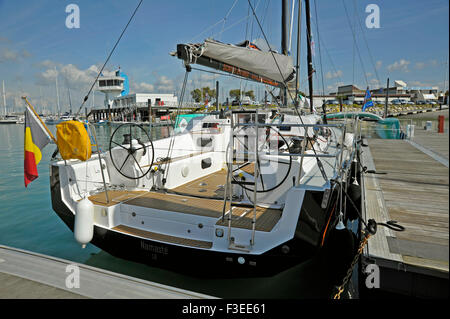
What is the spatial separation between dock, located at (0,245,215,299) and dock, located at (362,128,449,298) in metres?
2.01

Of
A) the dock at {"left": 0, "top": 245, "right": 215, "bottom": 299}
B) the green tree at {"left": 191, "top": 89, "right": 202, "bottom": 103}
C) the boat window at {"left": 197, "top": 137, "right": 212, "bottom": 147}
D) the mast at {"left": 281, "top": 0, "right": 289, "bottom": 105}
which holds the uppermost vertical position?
the green tree at {"left": 191, "top": 89, "right": 202, "bottom": 103}

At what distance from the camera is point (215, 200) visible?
484 centimetres

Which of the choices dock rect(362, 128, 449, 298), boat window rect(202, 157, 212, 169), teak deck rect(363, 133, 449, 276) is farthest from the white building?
dock rect(362, 128, 449, 298)

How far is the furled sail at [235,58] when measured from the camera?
4.63 metres

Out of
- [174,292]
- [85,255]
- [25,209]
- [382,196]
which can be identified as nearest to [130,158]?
[85,255]

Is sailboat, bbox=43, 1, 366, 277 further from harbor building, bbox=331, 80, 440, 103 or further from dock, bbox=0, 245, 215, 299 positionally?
harbor building, bbox=331, 80, 440, 103

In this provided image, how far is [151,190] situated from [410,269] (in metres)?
4.02

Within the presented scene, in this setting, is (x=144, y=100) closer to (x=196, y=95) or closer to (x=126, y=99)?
(x=126, y=99)

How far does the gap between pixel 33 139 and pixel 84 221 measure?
1518 millimetres

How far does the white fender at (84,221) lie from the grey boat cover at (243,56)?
2786mm

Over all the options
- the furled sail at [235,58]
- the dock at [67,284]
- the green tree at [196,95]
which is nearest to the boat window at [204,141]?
the furled sail at [235,58]

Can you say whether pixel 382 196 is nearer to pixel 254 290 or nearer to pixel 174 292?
pixel 254 290

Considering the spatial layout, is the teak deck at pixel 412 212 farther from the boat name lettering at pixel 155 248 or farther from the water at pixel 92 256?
the boat name lettering at pixel 155 248

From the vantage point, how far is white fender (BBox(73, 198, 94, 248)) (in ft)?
13.8
